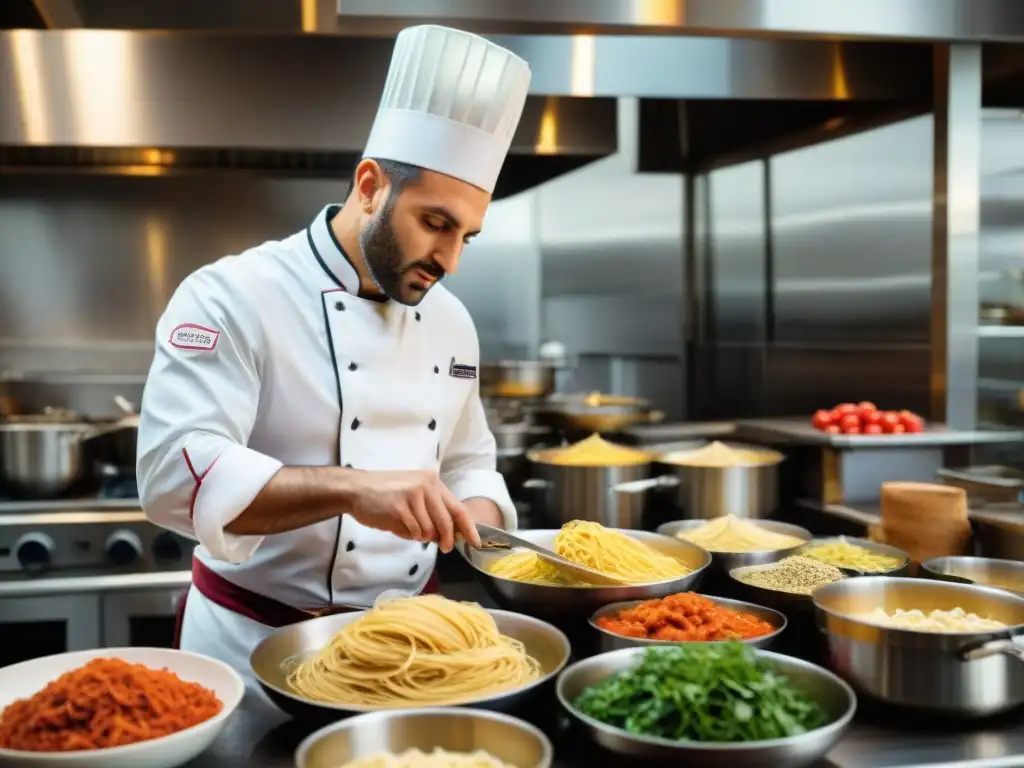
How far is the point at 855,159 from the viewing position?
4074 mm

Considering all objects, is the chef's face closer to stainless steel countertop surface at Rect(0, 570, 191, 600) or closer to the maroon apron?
Result: the maroon apron

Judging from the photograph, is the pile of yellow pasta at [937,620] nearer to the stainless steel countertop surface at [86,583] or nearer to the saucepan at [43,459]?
the stainless steel countertop surface at [86,583]

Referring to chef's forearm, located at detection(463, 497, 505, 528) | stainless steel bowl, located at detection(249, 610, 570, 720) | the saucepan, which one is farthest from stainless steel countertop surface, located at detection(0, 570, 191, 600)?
stainless steel bowl, located at detection(249, 610, 570, 720)

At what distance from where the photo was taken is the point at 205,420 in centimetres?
180

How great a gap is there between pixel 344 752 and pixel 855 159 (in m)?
3.59

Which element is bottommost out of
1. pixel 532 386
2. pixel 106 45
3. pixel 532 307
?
pixel 532 386

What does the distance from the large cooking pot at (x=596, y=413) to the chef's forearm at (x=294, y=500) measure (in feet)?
7.50

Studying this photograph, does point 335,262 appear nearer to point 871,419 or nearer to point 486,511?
point 486,511

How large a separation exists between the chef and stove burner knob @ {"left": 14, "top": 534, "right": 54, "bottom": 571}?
1.18 meters

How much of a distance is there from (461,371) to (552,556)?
0.72 meters

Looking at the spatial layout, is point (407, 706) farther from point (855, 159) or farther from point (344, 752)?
point (855, 159)

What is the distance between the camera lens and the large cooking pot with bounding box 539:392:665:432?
156 inches

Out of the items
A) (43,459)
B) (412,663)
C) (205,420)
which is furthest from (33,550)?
(412,663)

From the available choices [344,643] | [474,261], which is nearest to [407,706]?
[344,643]
